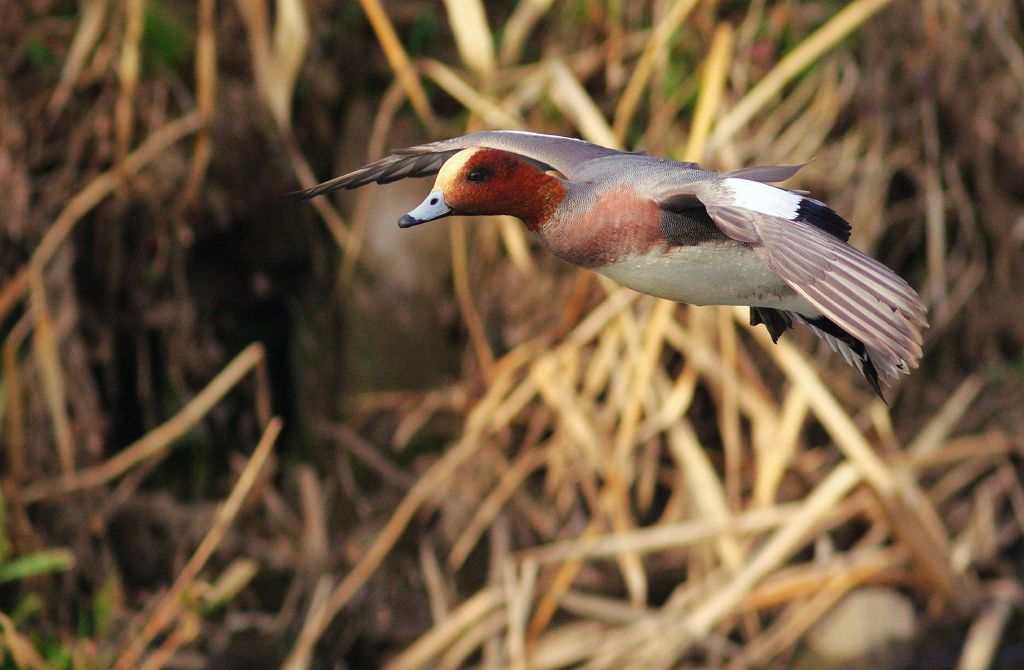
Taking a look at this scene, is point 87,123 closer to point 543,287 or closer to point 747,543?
point 543,287

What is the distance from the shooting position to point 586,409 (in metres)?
2.22

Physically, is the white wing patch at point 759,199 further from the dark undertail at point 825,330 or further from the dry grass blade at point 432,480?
the dry grass blade at point 432,480

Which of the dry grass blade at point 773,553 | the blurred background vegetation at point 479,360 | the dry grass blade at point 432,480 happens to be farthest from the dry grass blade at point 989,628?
the dry grass blade at point 432,480

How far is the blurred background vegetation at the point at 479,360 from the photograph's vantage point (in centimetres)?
216

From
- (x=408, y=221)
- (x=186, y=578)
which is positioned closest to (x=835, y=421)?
(x=186, y=578)

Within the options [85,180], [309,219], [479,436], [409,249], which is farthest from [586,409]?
[85,180]

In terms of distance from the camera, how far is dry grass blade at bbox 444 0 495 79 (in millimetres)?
2012

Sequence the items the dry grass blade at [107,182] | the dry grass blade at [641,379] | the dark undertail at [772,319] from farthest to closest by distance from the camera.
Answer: the dry grass blade at [107,182]
the dry grass blade at [641,379]
the dark undertail at [772,319]

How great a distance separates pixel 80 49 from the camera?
84.6 inches

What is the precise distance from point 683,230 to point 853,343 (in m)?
0.24

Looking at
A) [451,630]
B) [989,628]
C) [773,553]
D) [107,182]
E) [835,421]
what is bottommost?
[989,628]

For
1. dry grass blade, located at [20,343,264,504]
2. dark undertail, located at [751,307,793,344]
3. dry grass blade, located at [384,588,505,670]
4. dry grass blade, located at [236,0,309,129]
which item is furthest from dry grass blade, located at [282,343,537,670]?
dark undertail, located at [751,307,793,344]

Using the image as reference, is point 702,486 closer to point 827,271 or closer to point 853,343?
point 853,343

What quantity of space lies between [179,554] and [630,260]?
1812mm
